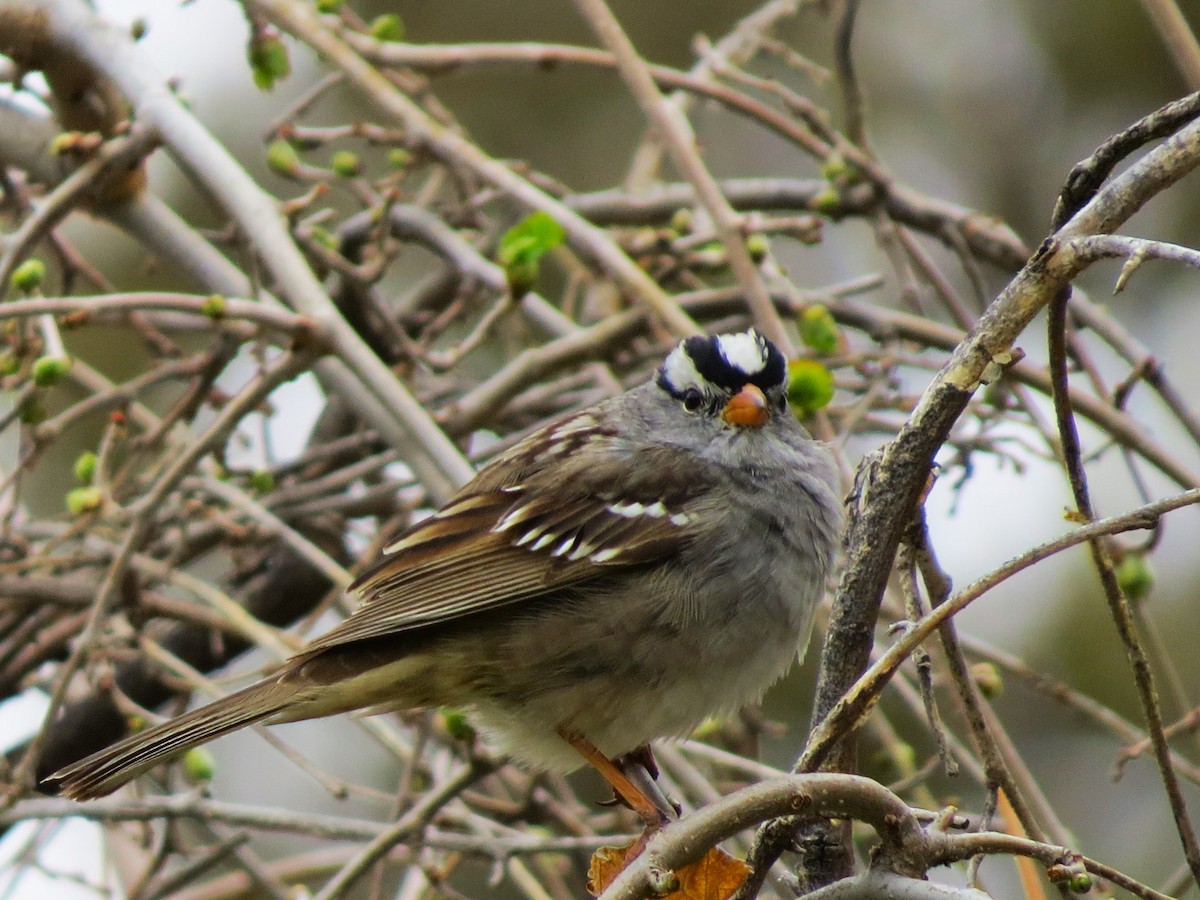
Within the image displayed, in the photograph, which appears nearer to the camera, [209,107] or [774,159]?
[209,107]

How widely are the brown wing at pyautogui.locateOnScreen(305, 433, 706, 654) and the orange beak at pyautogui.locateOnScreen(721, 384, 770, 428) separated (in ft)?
0.54

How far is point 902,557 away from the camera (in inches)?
73.5

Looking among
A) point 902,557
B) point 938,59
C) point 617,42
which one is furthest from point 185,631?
point 938,59

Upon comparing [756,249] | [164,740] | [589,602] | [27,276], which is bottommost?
[164,740]

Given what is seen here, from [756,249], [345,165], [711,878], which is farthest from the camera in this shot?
[345,165]

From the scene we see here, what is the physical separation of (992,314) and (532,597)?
1.63 m

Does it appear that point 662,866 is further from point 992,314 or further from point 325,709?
point 325,709

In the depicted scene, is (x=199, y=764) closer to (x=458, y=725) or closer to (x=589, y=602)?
(x=458, y=725)

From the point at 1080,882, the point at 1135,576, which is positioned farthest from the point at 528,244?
the point at 1080,882

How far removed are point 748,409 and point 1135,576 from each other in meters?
0.91

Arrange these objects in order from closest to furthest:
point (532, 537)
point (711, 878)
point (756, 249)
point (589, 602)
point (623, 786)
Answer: point (711, 878) < point (623, 786) < point (589, 602) < point (532, 537) < point (756, 249)

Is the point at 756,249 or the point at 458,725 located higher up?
the point at 756,249

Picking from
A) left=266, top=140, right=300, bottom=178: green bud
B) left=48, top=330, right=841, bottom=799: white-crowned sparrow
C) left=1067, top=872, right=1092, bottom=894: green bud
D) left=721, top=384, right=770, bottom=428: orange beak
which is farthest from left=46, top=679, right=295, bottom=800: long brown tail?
left=1067, top=872, right=1092, bottom=894: green bud

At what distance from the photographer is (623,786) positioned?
2.85 metres
